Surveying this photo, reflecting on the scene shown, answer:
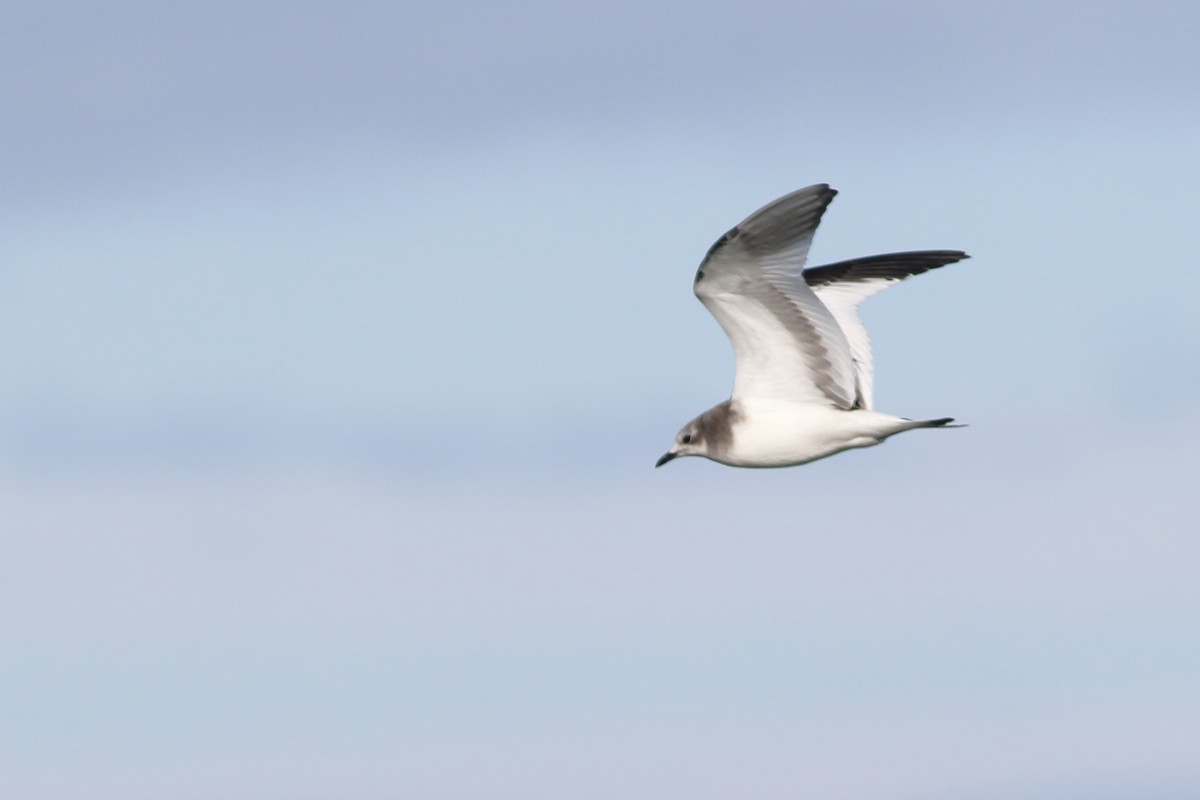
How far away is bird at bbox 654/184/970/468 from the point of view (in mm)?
21734

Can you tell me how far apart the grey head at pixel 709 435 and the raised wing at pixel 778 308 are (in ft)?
1.00

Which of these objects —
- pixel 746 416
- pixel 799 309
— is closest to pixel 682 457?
pixel 746 416

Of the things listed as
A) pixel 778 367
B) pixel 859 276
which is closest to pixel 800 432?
pixel 778 367

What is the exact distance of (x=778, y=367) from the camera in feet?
76.9

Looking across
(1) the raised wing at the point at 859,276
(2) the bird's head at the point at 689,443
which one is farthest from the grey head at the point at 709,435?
(1) the raised wing at the point at 859,276

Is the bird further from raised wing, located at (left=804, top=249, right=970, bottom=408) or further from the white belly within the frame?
raised wing, located at (left=804, top=249, right=970, bottom=408)

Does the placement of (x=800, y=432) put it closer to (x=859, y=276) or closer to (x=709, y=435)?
(x=709, y=435)

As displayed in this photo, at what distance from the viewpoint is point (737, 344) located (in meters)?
23.4

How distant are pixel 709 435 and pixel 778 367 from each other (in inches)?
58.0

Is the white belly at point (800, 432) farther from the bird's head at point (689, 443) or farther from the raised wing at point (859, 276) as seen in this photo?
the raised wing at point (859, 276)

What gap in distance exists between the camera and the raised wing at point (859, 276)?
86.5 feet

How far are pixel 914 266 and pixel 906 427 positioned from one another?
4.88 metres

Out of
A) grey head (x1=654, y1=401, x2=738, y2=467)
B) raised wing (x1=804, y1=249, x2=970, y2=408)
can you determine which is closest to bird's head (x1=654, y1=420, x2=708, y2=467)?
grey head (x1=654, y1=401, x2=738, y2=467)

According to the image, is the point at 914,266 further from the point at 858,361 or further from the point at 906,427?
the point at 906,427
